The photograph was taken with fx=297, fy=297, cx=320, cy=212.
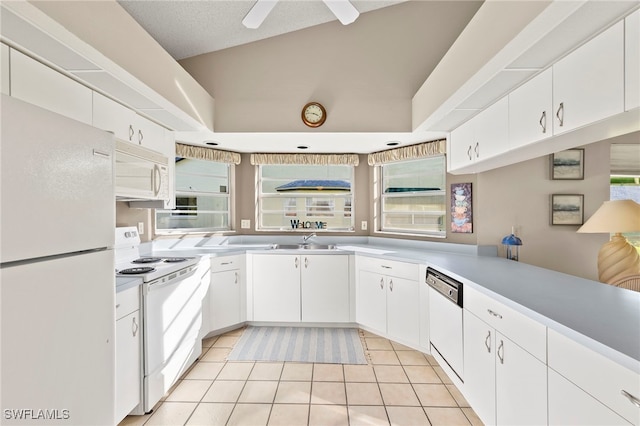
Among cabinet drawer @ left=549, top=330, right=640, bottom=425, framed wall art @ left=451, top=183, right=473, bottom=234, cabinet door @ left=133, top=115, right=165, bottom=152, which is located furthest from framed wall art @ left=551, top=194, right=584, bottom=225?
cabinet door @ left=133, top=115, right=165, bottom=152

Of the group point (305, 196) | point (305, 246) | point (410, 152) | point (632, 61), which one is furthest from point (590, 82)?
point (305, 196)

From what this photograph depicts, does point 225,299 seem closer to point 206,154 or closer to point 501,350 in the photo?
point 206,154

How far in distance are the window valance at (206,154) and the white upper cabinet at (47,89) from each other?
60.0 inches

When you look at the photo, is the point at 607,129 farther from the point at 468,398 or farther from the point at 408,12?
the point at 408,12

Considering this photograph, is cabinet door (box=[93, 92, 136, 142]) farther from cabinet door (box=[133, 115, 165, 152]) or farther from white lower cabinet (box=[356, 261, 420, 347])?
white lower cabinet (box=[356, 261, 420, 347])

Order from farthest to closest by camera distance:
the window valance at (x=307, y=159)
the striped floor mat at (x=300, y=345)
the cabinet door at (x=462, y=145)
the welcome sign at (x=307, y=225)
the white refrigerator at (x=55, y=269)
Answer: the welcome sign at (x=307, y=225)
the window valance at (x=307, y=159)
the striped floor mat at (x=300, y=345)
the cabinet door at (x=462, y=145)
the white refrigerator at (x=55, y=269)

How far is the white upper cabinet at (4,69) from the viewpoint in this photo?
1.33 m

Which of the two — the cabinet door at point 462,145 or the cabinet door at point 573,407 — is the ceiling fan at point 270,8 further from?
the cabinet door at point 573,407

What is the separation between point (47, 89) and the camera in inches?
62.1

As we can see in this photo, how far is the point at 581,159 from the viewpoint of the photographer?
2.57 meters

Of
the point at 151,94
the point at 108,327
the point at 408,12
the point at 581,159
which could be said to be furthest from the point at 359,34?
the point at 108,327

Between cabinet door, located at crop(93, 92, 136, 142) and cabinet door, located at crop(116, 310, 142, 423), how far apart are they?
4.15ft

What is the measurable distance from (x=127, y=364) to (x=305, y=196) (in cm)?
274

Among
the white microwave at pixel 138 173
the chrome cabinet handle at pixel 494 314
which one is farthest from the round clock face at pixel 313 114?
the chrome cabinet handle at pixel 494 314
